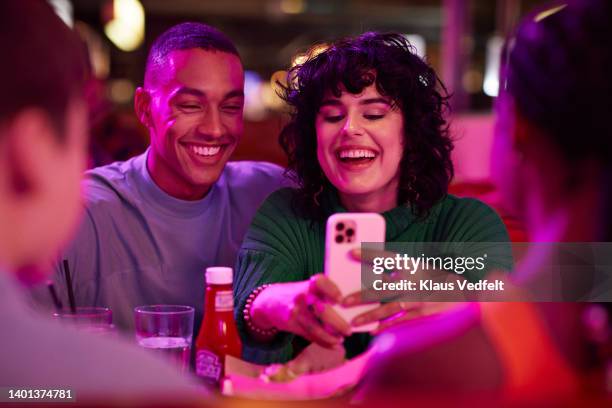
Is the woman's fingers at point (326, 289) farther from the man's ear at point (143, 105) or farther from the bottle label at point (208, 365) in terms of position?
the man's ear at point (143, 105)

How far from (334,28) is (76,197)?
10047mm

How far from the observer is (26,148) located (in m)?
0.51

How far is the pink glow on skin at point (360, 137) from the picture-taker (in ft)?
4.53

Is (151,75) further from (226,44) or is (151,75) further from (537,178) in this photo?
(537,178)

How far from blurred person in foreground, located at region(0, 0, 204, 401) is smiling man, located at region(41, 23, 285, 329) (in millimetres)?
1038

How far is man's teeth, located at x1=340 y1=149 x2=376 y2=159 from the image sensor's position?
1.38 meters

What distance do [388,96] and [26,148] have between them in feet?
3.19

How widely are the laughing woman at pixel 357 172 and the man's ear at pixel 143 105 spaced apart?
42 cm

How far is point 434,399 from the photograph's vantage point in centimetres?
48

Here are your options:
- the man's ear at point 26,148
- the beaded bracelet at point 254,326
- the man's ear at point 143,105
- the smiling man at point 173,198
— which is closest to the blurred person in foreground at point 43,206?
the man's ear at point 26,148

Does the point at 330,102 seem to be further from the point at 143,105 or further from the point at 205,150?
the point at 143,105

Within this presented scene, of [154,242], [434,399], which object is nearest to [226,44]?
[154,242]

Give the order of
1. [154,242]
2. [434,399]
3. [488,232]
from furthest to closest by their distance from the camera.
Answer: [154,242] < [488,232] < [434,399]

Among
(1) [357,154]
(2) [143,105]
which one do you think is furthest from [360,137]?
(2) [143,105]
